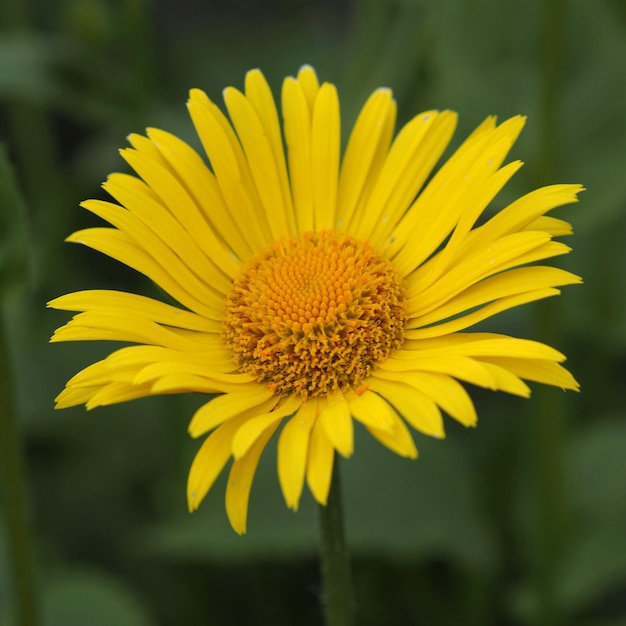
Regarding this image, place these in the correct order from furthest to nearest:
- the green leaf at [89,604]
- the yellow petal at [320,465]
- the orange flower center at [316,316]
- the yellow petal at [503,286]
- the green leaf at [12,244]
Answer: the green leaf at [89,604]
the green leaf at [12,244]
the orange flower center at [316,316]
the yellow petal at [503,286]
the yellow petal at [320,465]

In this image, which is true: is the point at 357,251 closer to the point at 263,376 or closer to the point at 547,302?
the point at 263,376

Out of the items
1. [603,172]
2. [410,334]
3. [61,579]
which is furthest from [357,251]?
[61,579]

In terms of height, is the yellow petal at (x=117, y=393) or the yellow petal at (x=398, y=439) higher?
the yellow petal at (x=117, y=393)

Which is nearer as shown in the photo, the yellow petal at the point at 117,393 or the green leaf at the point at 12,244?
the yellow petal at the point at 117,393

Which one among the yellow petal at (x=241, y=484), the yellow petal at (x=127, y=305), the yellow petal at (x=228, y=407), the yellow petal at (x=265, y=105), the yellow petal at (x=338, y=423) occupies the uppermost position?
the yellow petal at (x=265, y=105)

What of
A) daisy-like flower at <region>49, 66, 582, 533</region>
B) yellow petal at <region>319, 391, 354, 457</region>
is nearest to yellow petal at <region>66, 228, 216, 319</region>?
daisy-like flower at <region>49, 66, 582, 533</region>

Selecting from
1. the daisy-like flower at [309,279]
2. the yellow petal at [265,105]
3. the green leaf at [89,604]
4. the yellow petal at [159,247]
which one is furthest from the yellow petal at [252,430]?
the green leaf at [89,604]

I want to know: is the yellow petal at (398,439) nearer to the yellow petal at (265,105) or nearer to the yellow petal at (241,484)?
the yellow petal at (241,484)
